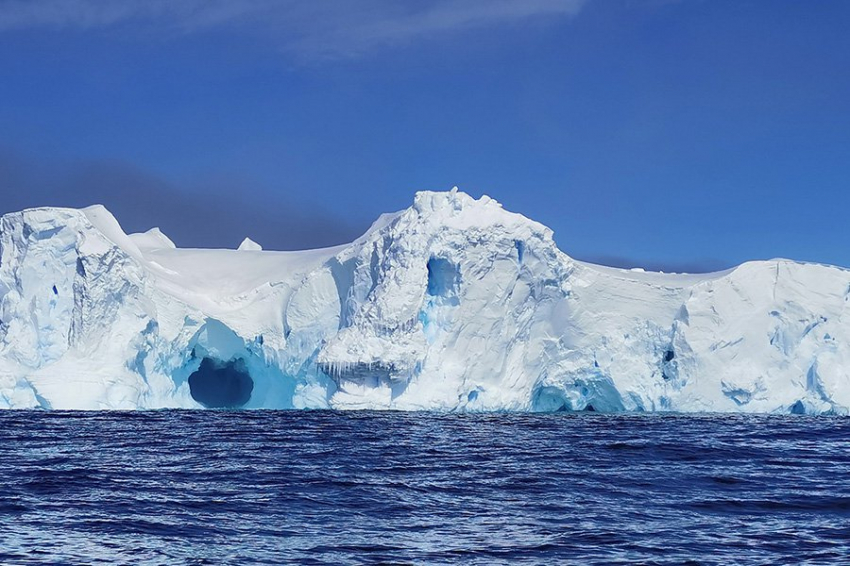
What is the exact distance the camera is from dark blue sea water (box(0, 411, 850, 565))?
323 inches

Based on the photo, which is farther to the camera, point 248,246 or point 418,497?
point 248,246

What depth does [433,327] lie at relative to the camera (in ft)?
98.9

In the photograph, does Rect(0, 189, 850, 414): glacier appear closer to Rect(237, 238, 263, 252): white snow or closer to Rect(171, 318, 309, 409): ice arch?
Rect(171, 318, 309, 409): ice arch

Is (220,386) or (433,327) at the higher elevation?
(433,327)

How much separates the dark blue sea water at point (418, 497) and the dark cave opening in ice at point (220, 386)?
619 inches

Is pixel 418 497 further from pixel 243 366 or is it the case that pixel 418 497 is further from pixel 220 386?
pixel 220 386

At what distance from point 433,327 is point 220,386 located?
10.9 m

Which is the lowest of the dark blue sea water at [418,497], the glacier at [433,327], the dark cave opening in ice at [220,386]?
the dark blue sea water at [418,497]

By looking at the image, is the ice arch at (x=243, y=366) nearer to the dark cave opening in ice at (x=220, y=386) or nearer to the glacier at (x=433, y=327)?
the glacier at (x=433, y=327)

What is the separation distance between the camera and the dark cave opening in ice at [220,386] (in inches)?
1425

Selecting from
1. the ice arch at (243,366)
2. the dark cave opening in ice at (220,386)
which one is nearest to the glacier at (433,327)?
the ice arch at (243,366)

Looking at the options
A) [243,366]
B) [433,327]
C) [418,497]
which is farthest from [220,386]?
[418,497]

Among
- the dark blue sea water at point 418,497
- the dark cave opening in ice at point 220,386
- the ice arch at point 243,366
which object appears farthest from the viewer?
the dark cave opening in ice at point 220,386

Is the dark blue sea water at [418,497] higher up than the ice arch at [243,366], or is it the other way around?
the ice arch at [243,366]
